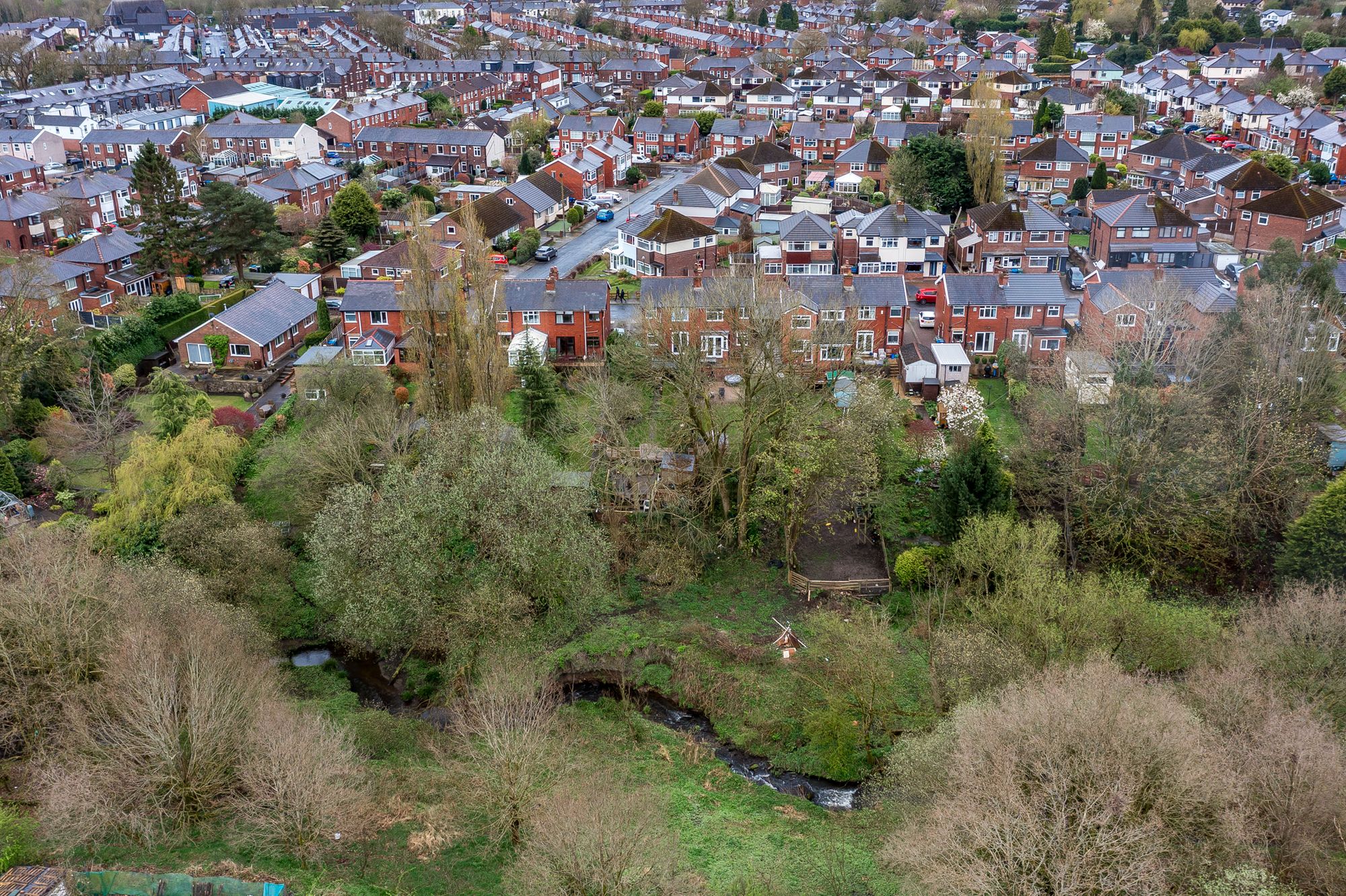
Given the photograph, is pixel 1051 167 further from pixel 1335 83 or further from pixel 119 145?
pixel 119 145

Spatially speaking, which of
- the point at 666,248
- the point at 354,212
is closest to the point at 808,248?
the point at 666,248

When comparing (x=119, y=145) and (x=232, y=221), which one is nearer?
(x=232, y=221)

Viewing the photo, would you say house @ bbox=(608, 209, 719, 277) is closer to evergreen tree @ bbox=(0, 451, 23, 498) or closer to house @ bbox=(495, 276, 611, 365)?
house @ bbox=(495, 276, 611, 365)

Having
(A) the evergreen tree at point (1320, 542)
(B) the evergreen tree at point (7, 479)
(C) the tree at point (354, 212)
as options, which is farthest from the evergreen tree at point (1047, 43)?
(B) the evergreen tree at point (7, 479)

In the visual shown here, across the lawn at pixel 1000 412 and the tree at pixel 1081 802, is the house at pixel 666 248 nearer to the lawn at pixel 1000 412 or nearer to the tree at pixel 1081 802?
the lawn at pixel 1000 412

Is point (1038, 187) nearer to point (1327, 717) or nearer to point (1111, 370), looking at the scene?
point (1111, 370)

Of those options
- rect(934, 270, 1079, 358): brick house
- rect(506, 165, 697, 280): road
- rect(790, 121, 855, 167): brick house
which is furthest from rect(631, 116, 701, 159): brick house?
rect(934, 270, 1079, 358): brick house

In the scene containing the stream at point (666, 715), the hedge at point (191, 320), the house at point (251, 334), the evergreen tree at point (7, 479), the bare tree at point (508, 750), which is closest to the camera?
the bare tree at point (508, 750)
